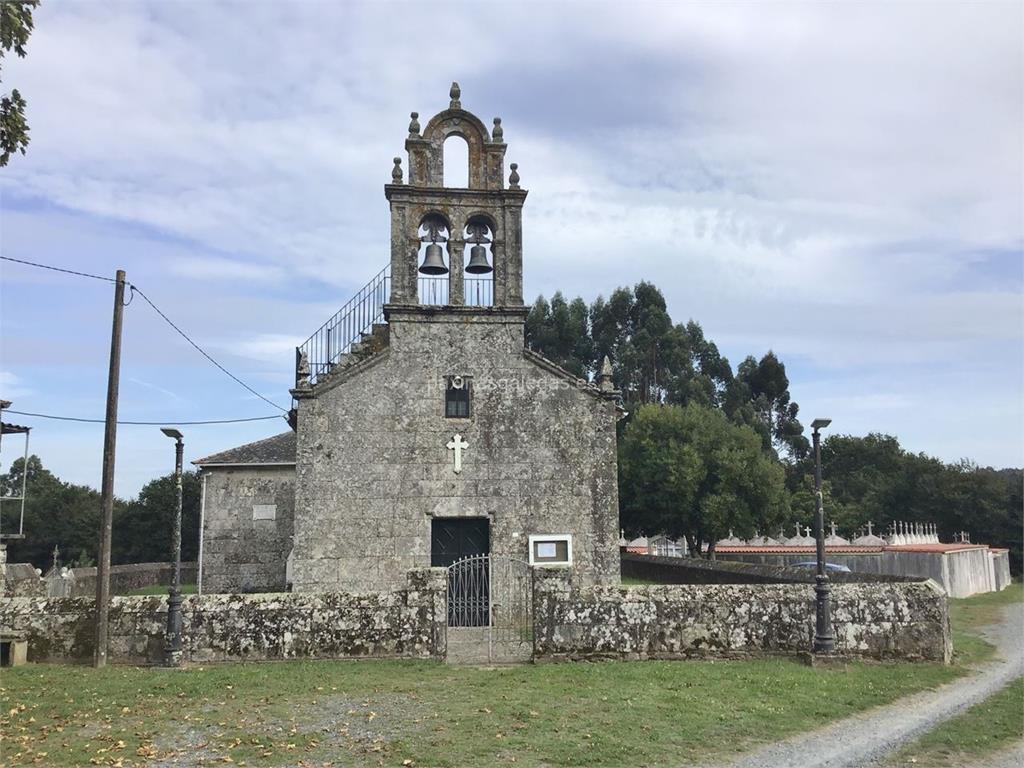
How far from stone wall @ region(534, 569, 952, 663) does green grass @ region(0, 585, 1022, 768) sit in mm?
396

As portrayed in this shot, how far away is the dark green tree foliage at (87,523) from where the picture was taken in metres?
63.6

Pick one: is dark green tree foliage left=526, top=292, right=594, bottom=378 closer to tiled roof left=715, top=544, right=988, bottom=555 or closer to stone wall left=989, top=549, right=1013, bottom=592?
tiled roof left=715, top=544, right=988, bottom=555

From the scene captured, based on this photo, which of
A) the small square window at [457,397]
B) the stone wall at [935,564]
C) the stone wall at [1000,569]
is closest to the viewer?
the small square window at [457,397]

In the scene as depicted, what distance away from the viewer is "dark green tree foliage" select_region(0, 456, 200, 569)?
63.6 metres

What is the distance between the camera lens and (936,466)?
66750mm

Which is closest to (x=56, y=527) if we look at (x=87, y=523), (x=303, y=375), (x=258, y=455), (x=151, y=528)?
(x=87, y=523)

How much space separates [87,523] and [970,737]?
247 ft

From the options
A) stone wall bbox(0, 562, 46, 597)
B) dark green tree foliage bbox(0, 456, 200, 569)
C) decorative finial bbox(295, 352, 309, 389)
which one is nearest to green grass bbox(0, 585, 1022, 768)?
decorative finial bbox(295, 352, 309, 389)

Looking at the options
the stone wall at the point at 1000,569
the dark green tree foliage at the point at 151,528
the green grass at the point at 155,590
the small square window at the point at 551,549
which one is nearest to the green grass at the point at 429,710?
the small square window at the point at 551,549

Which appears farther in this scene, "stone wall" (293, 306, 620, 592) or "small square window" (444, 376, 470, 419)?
"small square window" (444, 376, 470, 419)

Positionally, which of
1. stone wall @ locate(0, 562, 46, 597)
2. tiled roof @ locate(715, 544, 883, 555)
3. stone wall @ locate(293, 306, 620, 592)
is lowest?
tiled roof @ locate(715, 544, 883, 555)

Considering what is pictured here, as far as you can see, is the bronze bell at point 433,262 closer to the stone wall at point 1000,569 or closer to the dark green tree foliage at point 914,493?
the stone wall at point 1000,569

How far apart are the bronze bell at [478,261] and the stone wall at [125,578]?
16.7 metres

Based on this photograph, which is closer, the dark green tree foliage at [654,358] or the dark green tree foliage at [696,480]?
the dark green tree foliage at [696,480]
